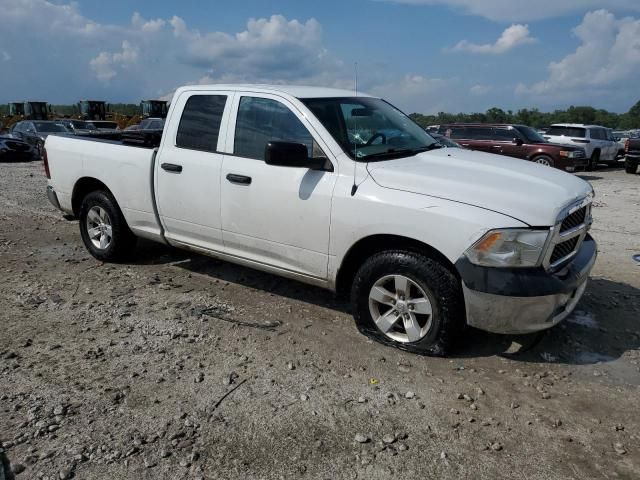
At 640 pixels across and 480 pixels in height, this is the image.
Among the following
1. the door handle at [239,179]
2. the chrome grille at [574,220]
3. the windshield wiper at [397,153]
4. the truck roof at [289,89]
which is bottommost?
the chrome grille at [574,220]

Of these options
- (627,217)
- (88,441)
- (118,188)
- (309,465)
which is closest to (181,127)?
(118,188)

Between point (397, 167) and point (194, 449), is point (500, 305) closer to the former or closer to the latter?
point (397, 167)

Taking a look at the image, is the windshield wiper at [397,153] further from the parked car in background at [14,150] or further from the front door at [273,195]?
the parked car in background at [14,150]

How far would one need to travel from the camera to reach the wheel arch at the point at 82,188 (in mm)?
5949

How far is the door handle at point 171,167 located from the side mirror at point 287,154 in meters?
1.26

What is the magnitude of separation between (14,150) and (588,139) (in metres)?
21.2

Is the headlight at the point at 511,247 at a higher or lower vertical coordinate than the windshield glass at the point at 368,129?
lower

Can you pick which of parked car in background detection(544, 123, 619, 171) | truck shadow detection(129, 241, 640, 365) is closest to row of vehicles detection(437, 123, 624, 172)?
parked car in background detection(544, 123, 619, 171)

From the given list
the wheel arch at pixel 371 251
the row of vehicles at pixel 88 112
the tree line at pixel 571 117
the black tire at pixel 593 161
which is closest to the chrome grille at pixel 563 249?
the wheel arch at pixel 371 251

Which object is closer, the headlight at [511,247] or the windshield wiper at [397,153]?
the headlight at [511,247]

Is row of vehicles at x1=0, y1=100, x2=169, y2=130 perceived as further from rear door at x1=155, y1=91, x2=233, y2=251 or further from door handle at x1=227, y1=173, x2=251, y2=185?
door handle at x1=227, y1=173, x2=251, y2=185

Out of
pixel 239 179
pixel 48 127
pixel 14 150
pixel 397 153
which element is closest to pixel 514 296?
pixel 397 153

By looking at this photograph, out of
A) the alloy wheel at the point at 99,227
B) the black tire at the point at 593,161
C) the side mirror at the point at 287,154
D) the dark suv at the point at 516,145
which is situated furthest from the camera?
the black tire at the point at 593,161

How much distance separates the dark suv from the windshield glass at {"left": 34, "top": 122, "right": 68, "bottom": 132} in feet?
51.5
